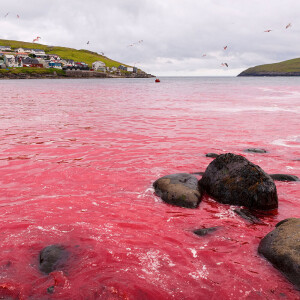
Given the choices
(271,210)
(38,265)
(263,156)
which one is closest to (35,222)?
(38,265)

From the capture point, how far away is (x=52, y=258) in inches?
191

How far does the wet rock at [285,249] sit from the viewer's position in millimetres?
4496

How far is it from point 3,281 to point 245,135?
1396 cm

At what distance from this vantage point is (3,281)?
4.35 m

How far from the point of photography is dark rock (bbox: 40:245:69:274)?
183 inches

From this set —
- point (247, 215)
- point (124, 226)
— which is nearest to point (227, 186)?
point (247, 215)

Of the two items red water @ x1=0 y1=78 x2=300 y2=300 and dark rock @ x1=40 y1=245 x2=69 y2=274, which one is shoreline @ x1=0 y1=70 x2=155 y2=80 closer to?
red water @ x1=0 y1=78 x2=300 y2=300

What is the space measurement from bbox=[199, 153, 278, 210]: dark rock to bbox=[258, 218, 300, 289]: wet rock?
1.38 m

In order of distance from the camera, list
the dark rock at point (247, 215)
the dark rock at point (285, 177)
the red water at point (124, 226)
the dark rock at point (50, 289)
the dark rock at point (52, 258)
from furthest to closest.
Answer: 1. the dark rock at point (285, 177)
2. the dark rock at point (247, 215)
3. the dark rock at point (52, 258)
4. the red water at point (124, 226)
5. the dark rock at point (50, 289)

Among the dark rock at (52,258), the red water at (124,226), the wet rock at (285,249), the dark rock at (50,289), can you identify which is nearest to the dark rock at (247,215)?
the red water at (124,226)

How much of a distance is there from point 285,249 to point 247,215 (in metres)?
1.84

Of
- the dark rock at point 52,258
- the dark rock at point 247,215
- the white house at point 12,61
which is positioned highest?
the white house at point 12,61

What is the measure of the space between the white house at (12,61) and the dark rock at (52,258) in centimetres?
16864

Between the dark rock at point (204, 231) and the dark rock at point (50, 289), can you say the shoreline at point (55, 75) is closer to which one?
the dark rock at point (204, 231)
